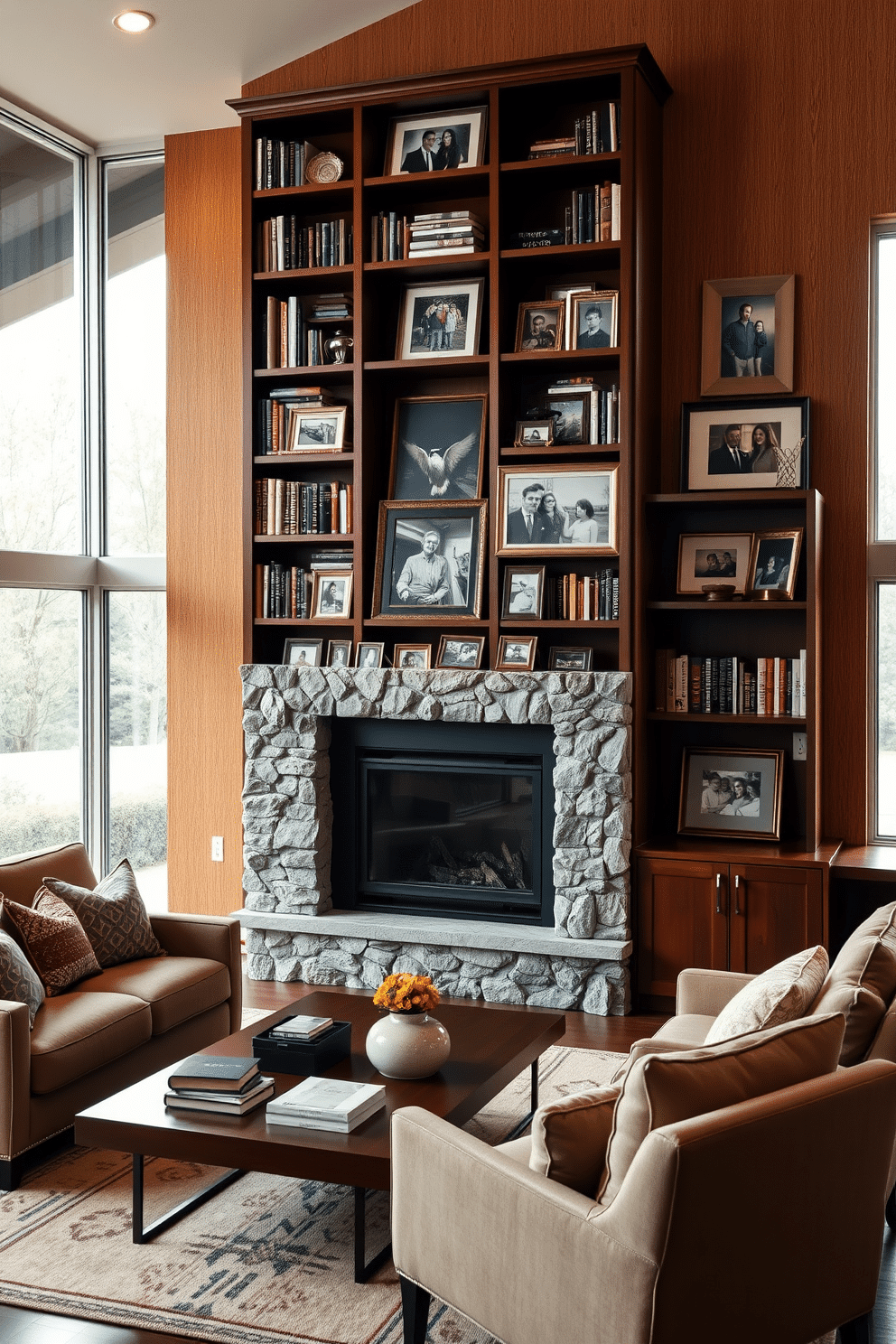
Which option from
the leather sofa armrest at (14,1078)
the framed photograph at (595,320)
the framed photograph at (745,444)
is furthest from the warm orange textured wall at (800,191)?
the leather sofa armrest at (14,1078)

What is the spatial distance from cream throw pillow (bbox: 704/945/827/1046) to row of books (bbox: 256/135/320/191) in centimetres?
414

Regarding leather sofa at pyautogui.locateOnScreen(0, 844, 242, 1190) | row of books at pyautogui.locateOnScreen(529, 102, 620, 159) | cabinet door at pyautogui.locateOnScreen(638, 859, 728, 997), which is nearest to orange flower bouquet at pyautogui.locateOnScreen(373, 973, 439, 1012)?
leather sofa at pyautogui.locateOnScreen(0, 844, 242, 1190)

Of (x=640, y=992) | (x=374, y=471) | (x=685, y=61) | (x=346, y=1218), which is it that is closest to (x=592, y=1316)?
(x=346, y=1218)

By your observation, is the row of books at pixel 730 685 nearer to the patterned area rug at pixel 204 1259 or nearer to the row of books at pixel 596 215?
the row of books at pixel 596 215

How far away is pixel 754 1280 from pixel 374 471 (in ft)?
13.2

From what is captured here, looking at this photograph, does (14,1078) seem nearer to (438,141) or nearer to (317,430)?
(317,430)

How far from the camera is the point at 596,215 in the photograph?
514cm

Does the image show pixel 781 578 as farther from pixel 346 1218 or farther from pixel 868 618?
pixel 346 1218

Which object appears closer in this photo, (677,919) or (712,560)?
(677,919)

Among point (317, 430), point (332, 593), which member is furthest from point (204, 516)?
point (332, 593)

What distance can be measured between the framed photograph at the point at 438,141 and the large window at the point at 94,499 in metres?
1.51

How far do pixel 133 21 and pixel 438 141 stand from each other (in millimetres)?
1336

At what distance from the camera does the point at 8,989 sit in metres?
3.60

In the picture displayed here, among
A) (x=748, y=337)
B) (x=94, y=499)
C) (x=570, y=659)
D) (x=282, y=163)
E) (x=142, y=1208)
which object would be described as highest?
(x=282, y=163)
